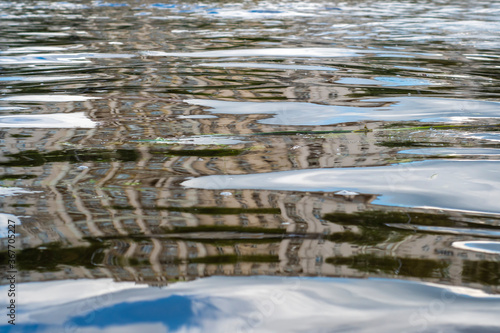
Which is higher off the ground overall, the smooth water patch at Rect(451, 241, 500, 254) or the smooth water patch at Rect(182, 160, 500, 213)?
the smooth water patch at Rect(451, 241, 500, 254)

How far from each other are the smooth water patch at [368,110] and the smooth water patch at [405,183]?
83cm

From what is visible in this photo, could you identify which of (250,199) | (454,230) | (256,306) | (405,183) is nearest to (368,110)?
(405,183)

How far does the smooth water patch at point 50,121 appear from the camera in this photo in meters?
2.93

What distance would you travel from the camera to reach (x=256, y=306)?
1.36 metres

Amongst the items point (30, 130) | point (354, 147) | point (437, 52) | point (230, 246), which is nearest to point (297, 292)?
point (230, 246)

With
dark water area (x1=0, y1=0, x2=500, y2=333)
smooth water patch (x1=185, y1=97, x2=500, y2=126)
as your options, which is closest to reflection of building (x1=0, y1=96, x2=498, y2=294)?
dark water area (x1=0, y1=0, x2=500, y2=333)

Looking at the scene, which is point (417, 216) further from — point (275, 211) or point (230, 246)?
point (230, 246)

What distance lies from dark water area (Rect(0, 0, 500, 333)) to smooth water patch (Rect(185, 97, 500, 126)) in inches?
0.8

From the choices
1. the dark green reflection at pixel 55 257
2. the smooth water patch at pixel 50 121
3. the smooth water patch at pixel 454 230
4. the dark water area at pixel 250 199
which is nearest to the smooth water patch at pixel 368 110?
the dark water area at pixel 250 199

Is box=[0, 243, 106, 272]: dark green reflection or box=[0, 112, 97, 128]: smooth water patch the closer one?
box=[0, 243, 106, 272]: dark green reflection

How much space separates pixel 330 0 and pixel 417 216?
13389 mm

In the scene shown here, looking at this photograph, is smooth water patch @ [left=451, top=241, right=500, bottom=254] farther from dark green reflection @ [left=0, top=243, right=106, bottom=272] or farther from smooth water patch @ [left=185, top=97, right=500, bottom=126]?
smooth water patch @ [left=185, top=97, right=500, bottom=126]

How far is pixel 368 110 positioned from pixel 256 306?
2.17 metres

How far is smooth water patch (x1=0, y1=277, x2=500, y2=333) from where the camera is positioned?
1.29 meters
